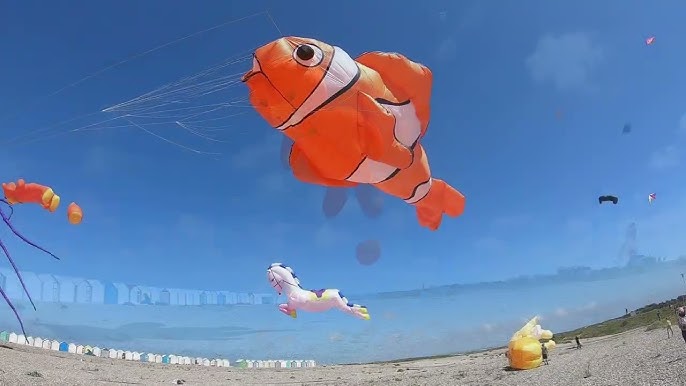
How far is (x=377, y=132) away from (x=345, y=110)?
76cm

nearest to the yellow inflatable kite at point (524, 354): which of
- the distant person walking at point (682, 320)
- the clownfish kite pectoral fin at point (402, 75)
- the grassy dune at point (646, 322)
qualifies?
the distant person walking at point (682, 320)

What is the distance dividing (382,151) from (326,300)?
15870 millimetres

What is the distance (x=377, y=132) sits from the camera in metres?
8.52

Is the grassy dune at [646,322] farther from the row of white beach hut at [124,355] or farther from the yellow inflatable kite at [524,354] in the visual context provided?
the row of white beach hut at [124,355]

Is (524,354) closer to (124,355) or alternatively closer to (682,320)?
(682,320)

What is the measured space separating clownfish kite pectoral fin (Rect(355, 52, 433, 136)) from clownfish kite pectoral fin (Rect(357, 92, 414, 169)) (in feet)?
4.15

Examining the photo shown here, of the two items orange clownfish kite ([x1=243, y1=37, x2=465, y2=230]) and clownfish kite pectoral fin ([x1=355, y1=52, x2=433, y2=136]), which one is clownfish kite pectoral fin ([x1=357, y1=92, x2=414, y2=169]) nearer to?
orange clownfish kite ([x1=243, y1=37, x2=465, y2=230])

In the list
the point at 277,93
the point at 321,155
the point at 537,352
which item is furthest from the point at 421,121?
the point at 537,352

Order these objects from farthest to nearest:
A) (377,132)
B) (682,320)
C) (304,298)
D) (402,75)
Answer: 1. (304,298)
2. (682,320)
3. (402,75)
4. (377,132)

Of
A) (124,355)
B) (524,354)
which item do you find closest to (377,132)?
(524,354)

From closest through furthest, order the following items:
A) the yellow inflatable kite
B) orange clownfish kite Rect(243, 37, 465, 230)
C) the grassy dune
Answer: orange clownfish kite Rect(243, 37, 465, 230)
the yellow inflatable kite
the grassy dune

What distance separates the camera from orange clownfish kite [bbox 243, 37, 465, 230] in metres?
7.78

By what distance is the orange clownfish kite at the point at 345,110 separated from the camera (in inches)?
306

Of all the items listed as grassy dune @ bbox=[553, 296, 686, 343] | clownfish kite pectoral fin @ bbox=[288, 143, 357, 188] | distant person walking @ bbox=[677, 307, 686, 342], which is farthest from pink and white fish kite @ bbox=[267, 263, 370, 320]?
grassy dune @ bbox=[553, 296, 686, 343]
